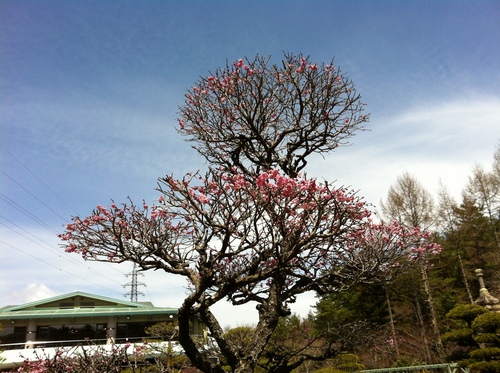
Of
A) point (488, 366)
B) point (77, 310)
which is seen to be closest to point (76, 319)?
point (77, 310)

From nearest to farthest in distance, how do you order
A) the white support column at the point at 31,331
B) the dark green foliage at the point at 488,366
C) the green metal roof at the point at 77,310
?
the dark green foliage at the point at 488,366, the green metal roof at the point at 77,310, the white support column at the point at 31,331

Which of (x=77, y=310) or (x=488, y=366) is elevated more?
(x=77, y=310)

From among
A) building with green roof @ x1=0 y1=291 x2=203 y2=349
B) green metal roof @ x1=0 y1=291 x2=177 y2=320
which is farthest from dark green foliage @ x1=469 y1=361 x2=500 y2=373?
green metal roof @ x1=0 y1=291 x2=177 y2=320

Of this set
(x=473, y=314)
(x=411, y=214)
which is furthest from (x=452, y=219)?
(x=473, y=314)

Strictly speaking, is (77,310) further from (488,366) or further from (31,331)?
(488,366)

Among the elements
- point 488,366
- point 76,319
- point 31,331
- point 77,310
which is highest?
point 77,310

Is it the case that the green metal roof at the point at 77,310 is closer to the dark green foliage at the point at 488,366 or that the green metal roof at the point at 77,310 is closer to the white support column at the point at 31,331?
the white support column at the point at 31,331

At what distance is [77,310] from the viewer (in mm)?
21281

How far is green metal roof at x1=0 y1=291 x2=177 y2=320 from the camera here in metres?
20.5

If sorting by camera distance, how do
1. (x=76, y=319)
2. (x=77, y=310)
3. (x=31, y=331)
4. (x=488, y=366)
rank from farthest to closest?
1. (x=76, y=319)
2. (x=77, y=310)
3. (x=31, y=331)
4. (x=488, y=366)

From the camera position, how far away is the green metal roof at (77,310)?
20.5 m

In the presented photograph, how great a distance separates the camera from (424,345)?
18.0 metres

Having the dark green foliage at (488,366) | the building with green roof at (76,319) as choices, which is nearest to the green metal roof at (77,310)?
the building with green roof at (76,319)

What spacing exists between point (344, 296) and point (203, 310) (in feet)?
69.8
